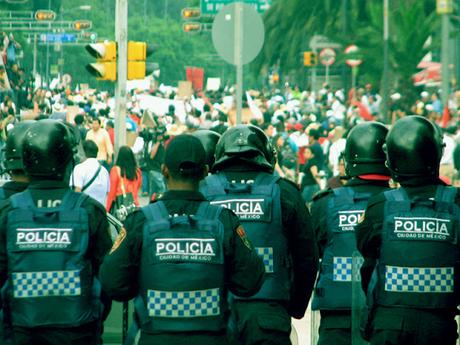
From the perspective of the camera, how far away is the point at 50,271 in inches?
227

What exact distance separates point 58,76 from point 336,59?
47.9 meters

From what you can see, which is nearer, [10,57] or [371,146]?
[371,146]

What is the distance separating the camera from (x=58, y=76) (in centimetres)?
9044

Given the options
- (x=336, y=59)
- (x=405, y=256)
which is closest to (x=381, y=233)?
(x=405, y=256)

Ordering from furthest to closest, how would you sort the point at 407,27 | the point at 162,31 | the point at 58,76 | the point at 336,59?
the point at 162,31 → the point at 58,76 → the point at 336,59 → the point at 407,27

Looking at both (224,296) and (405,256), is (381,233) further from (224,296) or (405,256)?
(224,296)

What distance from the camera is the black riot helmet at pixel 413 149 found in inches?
234

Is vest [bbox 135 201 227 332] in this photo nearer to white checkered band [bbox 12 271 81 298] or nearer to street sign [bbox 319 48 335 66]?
white checkered band [bbox 12 271 81 298]

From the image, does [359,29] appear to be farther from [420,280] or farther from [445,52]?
[420,280]

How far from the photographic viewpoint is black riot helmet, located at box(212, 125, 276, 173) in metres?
6.70

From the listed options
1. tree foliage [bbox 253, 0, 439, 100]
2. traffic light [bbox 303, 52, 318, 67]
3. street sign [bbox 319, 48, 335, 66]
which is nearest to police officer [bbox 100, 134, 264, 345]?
tree foliage [bbox 253, 0, 439, 100]

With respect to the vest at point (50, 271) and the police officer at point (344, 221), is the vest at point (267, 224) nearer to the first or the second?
the police officer at point (344, 221)

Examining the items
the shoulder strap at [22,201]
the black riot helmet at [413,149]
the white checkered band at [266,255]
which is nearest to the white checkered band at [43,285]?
the shoulder strap at [22,201]

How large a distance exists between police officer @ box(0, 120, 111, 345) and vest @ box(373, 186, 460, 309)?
118cm
